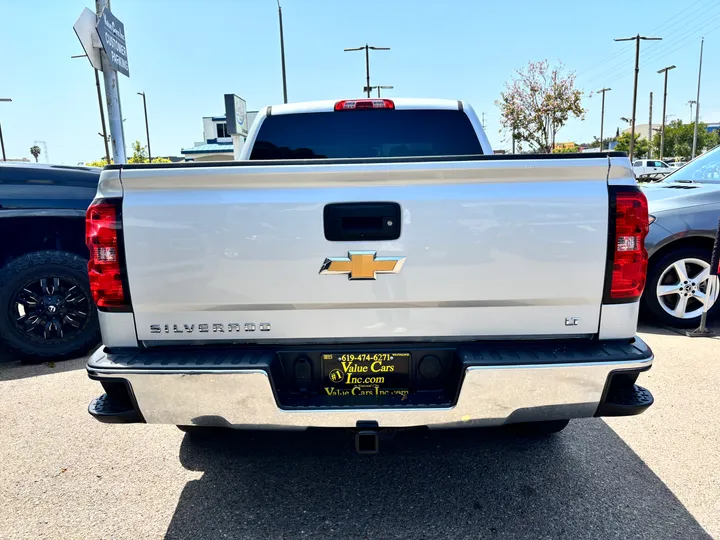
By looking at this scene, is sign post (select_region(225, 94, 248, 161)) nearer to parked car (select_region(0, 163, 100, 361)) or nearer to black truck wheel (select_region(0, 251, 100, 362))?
parked car (select_region(0, 163, 100, 361))

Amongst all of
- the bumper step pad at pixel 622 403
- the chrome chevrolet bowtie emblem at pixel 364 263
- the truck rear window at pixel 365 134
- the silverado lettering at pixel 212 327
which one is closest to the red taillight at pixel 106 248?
the silverado lettering at pixel 212 327

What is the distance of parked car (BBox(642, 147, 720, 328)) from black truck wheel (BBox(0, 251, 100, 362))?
18.0 ft

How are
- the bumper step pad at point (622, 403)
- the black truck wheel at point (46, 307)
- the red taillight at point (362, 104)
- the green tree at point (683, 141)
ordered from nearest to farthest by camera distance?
the bumper step pad at point (622, 403), the red taillight at point (362, 104), the black truck wheel at point (46, 307), the green tree at point (683, 141)

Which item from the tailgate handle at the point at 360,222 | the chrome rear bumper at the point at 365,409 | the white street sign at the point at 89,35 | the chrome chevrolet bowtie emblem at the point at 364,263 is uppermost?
the white street sign at the point at 89,35

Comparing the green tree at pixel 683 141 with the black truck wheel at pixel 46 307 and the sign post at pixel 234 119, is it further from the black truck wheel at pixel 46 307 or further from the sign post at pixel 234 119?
the black truck wheel at pixel 46 307

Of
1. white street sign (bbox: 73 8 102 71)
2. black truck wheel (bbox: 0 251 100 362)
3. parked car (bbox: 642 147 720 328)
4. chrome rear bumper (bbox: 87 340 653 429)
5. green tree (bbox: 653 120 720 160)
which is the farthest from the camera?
green tree (bbox: 653 120 720 160)

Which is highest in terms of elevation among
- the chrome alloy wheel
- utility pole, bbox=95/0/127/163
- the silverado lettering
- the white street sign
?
the white street sign

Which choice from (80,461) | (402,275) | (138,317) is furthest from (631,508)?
(80,461)

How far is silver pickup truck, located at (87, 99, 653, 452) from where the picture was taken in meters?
2.05

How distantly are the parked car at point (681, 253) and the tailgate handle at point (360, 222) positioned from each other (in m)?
3.99

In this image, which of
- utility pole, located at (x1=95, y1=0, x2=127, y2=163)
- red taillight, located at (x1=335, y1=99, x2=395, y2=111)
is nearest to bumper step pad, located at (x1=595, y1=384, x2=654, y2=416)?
red taillight, located at (x1=335, y1=99, x2=395, y2=111)

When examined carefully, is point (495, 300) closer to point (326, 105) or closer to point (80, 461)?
point (326, 105)

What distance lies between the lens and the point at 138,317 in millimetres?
2154

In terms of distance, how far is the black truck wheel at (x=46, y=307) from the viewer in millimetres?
4609
